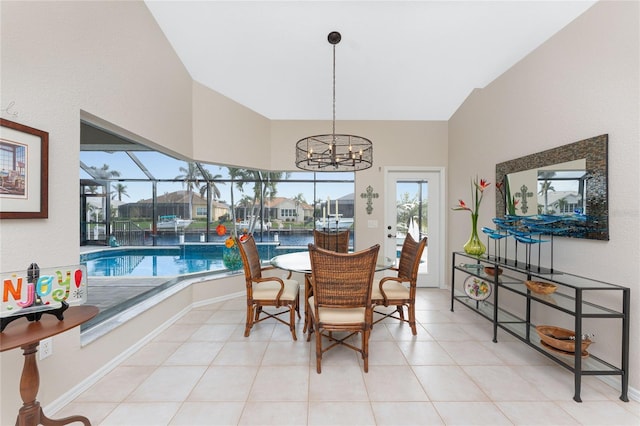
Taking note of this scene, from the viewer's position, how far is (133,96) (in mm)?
2529

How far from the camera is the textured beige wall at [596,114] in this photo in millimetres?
1874

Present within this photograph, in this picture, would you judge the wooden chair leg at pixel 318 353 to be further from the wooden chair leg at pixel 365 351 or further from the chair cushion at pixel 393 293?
the chair cushion at pixel 393 293

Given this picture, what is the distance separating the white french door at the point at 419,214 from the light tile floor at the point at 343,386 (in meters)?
→ 1.80

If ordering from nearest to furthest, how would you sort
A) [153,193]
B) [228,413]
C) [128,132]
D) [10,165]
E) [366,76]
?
[10,165]
[228,413]
[128,132]
[366,76]
[153,193]

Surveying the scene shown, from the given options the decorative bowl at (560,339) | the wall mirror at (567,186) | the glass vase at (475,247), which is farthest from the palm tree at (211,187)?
the decorative bowl at (560,339)

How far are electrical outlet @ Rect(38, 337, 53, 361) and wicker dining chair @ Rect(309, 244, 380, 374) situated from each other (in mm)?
1826

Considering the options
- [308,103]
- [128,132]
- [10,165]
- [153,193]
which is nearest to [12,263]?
[10,165]

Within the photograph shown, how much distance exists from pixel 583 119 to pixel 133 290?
15.6 ft

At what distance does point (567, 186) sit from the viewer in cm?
235

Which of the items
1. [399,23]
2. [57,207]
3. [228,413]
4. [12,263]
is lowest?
[228,413]

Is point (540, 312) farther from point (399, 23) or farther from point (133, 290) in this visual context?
point (133, 290)

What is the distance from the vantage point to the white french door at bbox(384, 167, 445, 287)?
A: 15.1 ft

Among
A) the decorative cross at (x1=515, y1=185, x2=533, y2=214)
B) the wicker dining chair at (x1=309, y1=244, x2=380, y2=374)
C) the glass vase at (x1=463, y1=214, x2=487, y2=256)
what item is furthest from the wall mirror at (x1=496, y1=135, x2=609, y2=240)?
the wicker dining chair at (x1=309, y1=244, x2=380, y2=374)

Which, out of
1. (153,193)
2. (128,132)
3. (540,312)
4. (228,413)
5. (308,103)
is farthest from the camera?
(153,193)
